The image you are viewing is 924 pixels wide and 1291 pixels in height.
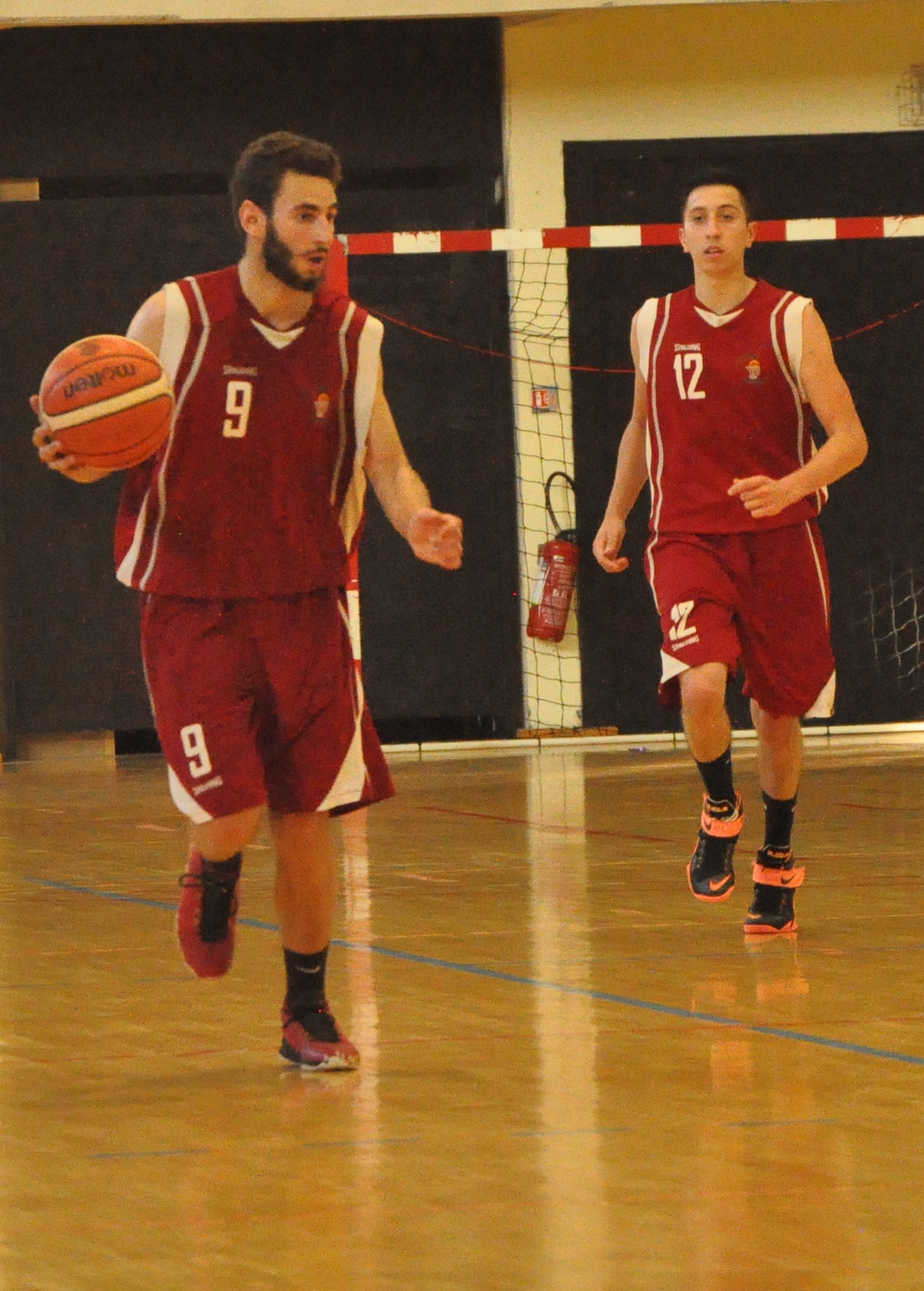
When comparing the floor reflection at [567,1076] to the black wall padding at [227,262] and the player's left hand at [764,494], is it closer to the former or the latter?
the player's left hand at [764,494]

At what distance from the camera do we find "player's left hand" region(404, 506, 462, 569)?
3887 mm

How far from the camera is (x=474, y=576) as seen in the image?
12.7m

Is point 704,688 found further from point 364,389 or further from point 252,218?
point 252,218

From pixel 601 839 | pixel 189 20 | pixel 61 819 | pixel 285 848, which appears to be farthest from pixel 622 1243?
pixel 189 20

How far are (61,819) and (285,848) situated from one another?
508cm

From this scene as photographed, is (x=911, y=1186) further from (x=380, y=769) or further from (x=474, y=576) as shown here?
(x=474, y=576)

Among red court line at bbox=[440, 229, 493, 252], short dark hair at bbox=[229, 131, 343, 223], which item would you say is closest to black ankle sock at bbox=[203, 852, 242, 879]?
short dark hair at bbox=[229, 131, 343, 223]

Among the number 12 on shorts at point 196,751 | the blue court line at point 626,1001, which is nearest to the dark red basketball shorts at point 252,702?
the number 12 on shorts at point 196,751

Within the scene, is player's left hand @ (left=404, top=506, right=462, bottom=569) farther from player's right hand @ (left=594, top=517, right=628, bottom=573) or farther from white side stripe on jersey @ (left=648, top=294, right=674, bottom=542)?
player's right hand @ (left=594, top=517, right=628, bottom=573)

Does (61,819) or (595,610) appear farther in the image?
(595,610)

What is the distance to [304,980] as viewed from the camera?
4.15 metres

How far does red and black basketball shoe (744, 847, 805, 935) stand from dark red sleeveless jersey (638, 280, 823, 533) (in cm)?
82

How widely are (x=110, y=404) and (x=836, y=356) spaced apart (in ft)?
30.1

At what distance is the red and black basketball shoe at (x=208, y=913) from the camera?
161 inches
